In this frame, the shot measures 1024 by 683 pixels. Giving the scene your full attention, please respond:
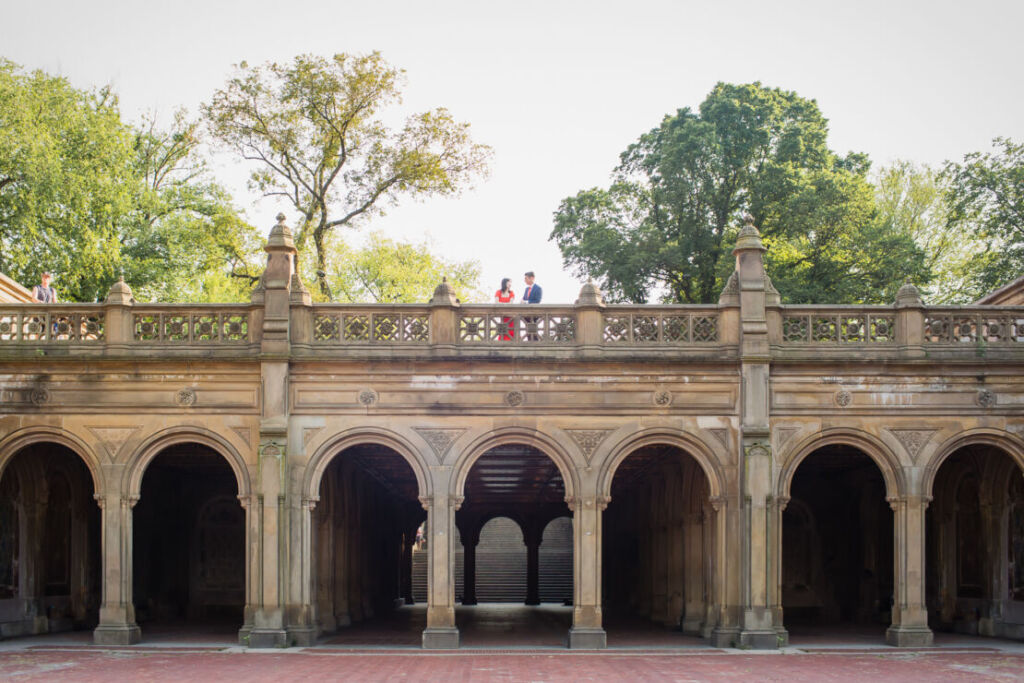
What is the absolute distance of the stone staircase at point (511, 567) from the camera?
48.7 metres

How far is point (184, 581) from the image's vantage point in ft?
97.7

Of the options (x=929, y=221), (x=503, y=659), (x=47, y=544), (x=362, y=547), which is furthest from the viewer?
(x=929, y=221)

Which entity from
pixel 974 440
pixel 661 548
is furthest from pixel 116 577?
pixel 974 440

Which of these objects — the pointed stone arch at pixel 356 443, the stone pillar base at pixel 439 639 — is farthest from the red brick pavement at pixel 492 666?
the pointed stone arch at pixel 356 443

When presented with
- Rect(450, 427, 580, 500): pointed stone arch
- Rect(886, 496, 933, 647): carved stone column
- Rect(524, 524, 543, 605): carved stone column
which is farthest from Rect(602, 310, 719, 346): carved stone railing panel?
Rect(524, 524, 543, 605): carved stone column

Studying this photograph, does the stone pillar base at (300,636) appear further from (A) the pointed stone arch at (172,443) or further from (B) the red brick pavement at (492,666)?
(A) the pointed stone arch at (172,443)

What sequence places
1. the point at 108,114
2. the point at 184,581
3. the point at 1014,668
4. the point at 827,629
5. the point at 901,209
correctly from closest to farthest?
the point at 1014,668 → the point at 827,629 → the point at 184,581 → the point at 108,114 → the point at 901,209

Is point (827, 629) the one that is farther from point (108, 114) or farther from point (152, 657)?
point (108, 114)

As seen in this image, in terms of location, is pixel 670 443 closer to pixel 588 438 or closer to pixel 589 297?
pixel 588 438

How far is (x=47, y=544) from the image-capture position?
25.3 m

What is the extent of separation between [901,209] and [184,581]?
32930 millimetres

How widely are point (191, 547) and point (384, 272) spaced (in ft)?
77.9

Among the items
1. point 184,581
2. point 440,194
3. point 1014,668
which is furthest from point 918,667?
point 440,194

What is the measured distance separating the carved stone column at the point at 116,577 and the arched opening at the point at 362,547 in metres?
3.48
